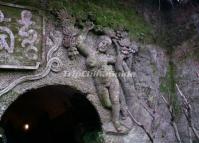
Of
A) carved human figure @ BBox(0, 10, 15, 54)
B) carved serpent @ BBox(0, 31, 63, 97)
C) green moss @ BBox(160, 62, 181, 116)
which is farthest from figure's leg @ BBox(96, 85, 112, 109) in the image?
carved human figure @ BBox(0, 10, 15, 54)

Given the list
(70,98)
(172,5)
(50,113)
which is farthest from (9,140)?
(172,5)

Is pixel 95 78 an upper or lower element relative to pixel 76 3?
lower

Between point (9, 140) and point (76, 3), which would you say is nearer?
point (76, 3)

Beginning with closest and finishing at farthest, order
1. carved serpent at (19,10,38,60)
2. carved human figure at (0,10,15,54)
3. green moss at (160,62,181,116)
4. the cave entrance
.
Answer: carved human figure at (0,10,15,54), carved serpent at (19,10,38,60), the cave entrance, green moss at (160,62,181,116)

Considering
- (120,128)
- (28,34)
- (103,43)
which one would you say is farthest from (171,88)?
(28,34)

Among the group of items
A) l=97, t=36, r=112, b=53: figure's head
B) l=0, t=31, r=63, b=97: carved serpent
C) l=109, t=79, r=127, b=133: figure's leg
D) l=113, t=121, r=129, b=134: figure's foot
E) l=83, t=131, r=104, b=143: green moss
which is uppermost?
l=97, t=36, r=112, b=53: figure's head

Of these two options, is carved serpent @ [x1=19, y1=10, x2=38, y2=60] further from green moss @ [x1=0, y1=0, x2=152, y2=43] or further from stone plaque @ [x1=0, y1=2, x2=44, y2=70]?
green moss @ [x1=0, y1=0, x2=152, y2=43]

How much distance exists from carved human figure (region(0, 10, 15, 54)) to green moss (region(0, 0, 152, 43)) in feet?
1.04

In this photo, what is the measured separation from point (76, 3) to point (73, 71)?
84 cm

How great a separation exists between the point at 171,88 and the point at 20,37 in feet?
7.17

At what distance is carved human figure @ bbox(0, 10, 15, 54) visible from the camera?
401 cm

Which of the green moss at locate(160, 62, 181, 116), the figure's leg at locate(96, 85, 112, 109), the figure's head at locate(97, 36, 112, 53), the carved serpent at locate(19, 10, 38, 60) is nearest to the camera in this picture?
the carved serpent at locate(19, 10, 38, 60)

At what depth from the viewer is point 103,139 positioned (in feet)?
14.8

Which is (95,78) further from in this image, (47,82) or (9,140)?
(9,140)
